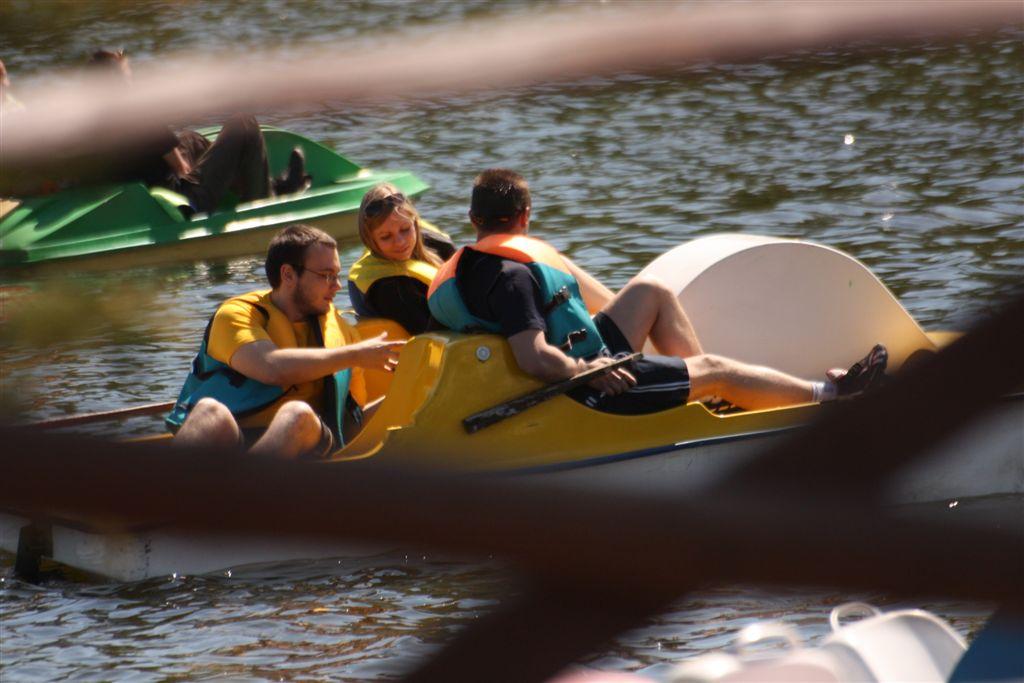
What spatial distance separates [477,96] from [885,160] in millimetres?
12196

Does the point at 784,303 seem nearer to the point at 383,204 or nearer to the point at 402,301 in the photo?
the point at 402,301

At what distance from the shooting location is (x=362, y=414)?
5441 mm

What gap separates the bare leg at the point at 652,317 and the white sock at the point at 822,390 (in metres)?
0.45

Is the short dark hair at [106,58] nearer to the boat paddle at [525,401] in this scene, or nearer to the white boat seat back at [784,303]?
the boat paddle at [525,401]

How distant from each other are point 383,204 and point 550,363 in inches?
33.0

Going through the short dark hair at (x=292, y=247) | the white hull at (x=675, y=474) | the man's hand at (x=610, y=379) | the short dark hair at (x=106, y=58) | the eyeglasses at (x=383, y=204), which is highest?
the short dark hair at (x=106, y=58)

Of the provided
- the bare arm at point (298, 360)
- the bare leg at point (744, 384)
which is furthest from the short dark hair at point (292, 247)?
the bare leg at point (744, 384)

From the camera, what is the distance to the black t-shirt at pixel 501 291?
495cm

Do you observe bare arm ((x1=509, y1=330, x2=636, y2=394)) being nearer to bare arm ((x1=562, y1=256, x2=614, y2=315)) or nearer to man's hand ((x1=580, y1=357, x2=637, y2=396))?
man's hand ((x1=580, y1=357, x2=637, y2=396))

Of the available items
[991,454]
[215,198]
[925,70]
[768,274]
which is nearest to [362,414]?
[768,274]

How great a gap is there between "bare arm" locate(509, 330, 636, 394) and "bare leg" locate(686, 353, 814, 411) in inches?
11.8

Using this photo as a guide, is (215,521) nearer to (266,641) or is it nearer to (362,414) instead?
(266,641)

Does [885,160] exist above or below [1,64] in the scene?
below

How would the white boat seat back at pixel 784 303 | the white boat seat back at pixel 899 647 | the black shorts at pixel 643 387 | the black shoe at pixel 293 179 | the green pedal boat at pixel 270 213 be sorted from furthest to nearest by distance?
the black shoe at pixel 293 179
the green pedal boat at pixel 270 213
the white boat seat back at pixel 784 303
the black shorts at pixel 643 387
the white boat seat back at pixel 899 647
